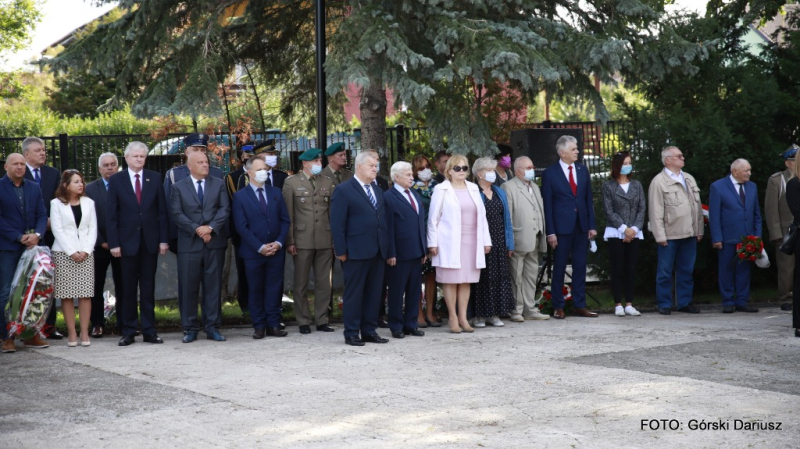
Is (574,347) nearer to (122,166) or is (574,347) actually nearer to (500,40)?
(500,40)

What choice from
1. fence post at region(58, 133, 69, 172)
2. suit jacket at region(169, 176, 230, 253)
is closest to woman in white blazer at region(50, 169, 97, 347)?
suit jacket at region(169, 176, 230, 253)

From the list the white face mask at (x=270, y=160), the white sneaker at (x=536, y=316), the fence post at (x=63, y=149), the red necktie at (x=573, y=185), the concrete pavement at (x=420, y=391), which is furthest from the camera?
the fence post at (x=63, y=149)

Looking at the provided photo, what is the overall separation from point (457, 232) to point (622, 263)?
2.66 meters

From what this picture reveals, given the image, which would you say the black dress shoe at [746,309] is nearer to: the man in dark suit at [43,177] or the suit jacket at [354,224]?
the suit jacket at [354,224]

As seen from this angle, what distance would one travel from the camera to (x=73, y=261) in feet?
33.6

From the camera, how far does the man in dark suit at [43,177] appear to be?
10711 mm

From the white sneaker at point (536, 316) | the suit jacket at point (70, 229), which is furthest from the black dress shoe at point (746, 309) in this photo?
the suit jacket at point (70, 229)

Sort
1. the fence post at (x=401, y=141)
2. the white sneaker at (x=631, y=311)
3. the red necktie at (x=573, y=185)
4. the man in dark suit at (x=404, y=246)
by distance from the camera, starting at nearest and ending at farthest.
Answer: the man in dark suit at (x=404, y=246), the red necktie at (x=573, y=185), the white sneaker at (x=631, y=311), the fence post at (x=401, y=141)

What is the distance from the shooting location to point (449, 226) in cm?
1084

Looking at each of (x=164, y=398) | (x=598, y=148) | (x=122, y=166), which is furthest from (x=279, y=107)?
(x=164, y=398)

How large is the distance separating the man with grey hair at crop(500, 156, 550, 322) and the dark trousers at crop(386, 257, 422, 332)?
1.57 metres

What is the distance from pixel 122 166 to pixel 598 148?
24.5ft

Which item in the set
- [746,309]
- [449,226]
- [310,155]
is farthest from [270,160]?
[746,309]

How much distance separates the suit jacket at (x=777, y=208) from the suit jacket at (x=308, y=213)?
5.90 meters
